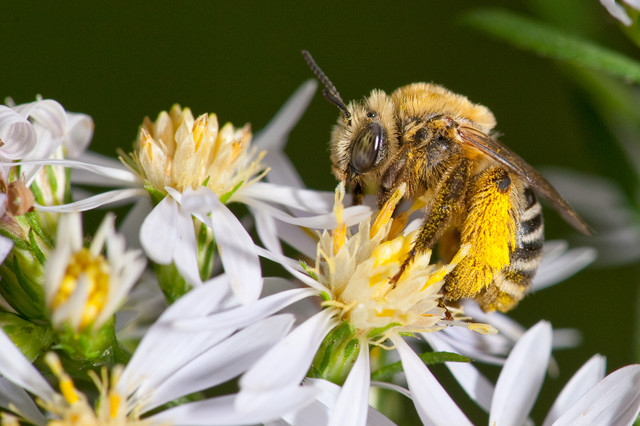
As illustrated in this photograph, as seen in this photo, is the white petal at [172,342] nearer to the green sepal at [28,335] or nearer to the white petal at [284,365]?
the white petal at [284,365]

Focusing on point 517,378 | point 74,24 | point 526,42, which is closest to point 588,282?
point 526,42

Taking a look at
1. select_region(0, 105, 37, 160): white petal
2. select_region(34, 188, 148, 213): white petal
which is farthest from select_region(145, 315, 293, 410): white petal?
select_region(0, 105, 37, 160): white petal

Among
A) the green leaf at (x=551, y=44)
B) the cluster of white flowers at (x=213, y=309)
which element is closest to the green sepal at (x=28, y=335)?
the cluster of white flowers at (x=213, y=309)

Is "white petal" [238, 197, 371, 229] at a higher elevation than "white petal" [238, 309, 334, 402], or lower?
higher

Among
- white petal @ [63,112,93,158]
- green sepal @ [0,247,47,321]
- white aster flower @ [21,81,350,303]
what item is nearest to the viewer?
white aster flower @ [21,81,350,303]

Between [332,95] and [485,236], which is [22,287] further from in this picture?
[485,236]

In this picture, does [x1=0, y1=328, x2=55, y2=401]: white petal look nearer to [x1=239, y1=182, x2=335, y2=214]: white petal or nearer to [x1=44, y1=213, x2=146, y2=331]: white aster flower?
[x1=44, y1=213, x2=146, y2=331]: white aster flower

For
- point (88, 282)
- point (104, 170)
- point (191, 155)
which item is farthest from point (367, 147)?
point (88, 282)
